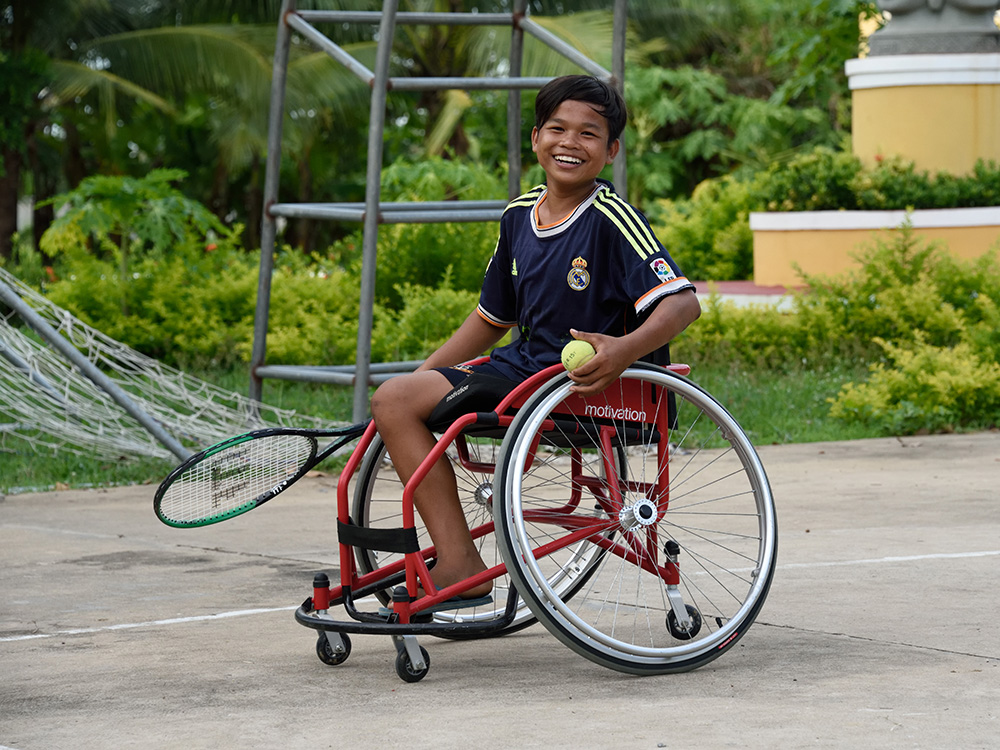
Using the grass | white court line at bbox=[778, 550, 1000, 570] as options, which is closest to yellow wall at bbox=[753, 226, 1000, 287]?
the grass

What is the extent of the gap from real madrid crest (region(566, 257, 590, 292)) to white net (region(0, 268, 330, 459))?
3455mm

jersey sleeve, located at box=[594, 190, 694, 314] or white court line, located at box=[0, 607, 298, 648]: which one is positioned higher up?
jersey sleeve, located at box=[594, 190, 694, 314]

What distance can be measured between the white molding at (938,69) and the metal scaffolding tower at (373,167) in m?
5.30

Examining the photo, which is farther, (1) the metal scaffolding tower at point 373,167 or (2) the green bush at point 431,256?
(2) the green bush at point 431,256

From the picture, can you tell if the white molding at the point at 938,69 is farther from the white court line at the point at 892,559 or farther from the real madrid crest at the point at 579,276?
the real madrid crest at the point at 579,276

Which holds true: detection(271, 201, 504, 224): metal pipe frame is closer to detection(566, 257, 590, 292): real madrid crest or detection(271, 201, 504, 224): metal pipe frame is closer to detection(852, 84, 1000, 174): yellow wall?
detection(566, 257, 590, 292): real madrid crest

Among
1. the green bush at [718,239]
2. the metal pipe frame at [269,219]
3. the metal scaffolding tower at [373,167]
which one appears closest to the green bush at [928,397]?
the metal scaffolding tower at [373,167]

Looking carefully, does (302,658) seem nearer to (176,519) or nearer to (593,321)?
(176,519)

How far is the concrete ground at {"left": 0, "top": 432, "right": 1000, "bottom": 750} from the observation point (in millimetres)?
3146

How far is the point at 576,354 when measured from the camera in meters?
3.45

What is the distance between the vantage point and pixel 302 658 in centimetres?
384

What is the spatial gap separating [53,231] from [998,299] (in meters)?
6.65

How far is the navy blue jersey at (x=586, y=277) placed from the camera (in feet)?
12.1

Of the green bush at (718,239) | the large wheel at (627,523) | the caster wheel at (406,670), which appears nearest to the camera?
the large wheel at (627,523)
